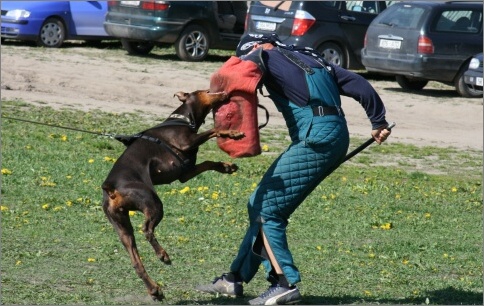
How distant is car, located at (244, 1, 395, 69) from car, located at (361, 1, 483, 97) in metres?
1.03

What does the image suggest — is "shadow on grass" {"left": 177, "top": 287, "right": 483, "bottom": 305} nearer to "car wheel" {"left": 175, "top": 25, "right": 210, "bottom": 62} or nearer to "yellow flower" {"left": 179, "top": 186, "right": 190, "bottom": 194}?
"yellow flower" {"left": 179, "top": 186, "right": 190, "bottom": 194}

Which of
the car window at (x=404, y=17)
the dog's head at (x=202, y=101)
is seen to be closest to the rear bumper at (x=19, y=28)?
the car window at (x=404, y=17)

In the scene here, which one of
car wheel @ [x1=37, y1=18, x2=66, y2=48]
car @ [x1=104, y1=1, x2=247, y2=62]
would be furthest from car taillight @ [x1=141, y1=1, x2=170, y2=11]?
car wheel @ [x1=37, y1=18, x2=66, y2=48]

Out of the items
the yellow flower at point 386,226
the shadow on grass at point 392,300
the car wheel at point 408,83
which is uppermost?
the shadow on grass at point 392,300

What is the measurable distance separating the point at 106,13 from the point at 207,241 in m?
14.8

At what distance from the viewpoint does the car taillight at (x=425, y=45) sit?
20.4m

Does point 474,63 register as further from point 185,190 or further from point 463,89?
point 185,190

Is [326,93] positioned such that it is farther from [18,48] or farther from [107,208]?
[18,48]

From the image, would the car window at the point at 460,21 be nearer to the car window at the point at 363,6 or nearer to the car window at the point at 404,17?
the car window at the point at 404,17

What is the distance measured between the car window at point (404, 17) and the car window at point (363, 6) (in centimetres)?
151

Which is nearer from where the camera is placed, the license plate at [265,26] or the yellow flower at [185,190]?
the yellow flower at [185,190]

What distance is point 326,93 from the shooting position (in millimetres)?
6945

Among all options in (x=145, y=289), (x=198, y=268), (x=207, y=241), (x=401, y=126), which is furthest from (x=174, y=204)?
(x=401, y=126)

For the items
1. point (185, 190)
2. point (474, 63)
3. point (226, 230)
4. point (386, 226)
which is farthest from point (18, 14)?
point (386, 226)
